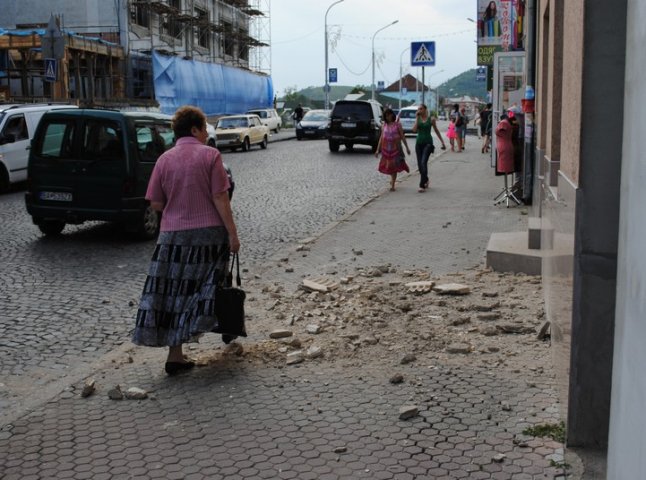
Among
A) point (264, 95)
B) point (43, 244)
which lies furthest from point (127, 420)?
point (264, 95)

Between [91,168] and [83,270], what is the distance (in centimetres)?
226

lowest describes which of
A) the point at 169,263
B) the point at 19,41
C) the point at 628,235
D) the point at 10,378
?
the point at 10,378

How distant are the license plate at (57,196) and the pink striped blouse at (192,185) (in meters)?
6.40

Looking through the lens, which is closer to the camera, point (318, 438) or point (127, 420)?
point (318, 438)

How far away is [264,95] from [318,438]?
52.2 metres

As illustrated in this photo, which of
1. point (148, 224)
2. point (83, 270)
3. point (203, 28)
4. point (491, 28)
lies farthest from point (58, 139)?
point (203, 28)

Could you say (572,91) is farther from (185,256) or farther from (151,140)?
(151,140)

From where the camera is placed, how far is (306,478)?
154 inches

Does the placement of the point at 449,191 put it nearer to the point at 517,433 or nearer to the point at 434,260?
the point at 434,260

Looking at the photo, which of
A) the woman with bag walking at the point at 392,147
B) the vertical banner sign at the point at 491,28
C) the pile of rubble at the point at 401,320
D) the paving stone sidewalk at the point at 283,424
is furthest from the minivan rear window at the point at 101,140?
the vertical banner sign at the point at 491,28

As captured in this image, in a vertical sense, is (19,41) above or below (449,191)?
above

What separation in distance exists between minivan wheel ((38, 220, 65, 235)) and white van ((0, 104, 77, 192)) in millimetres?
6512

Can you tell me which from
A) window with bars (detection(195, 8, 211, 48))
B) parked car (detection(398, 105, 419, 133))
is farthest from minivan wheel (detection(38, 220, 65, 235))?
window with bars (detection(195, 8, 211, 48))

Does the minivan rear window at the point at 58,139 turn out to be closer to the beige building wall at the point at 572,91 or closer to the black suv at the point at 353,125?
the beige building wall at the point at 572,91
